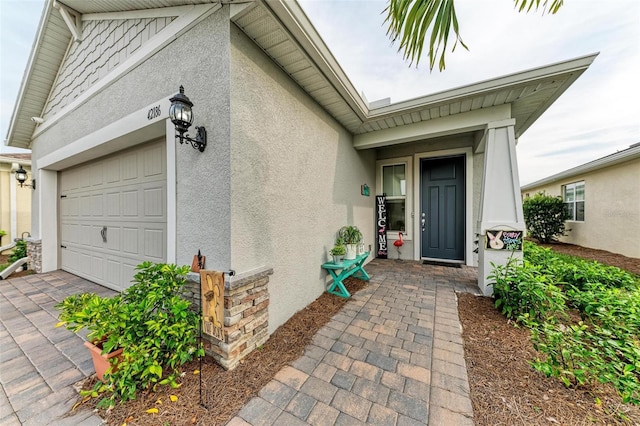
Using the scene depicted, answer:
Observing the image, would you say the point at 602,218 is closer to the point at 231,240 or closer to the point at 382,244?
the point at 382,244

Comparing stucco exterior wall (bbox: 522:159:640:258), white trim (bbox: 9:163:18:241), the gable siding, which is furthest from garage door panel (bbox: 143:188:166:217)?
stucco exterior wall (bbox: 522:159:640:258)

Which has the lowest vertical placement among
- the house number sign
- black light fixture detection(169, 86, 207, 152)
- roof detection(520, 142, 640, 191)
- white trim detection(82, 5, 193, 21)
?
black light fixture detection(169, 86, 207, 152)

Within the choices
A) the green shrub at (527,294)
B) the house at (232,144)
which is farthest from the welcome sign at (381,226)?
the green shrub at (527,294)

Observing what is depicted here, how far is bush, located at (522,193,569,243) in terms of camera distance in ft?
25.7

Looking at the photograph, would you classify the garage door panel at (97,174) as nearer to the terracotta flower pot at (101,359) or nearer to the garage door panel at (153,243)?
the garage door panel at (153,243)

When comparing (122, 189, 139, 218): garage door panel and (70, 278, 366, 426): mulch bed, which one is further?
(122, 189, 139, 218): garage door panel

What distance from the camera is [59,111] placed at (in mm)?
3922

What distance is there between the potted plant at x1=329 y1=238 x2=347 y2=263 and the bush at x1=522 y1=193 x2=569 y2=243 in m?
9.00

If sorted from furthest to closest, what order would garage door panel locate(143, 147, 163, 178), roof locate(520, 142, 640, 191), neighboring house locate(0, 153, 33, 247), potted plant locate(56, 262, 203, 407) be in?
neighboring house locate(0, 153, 33, 247) → roof locate(520, 142, 640, 191) → garage door panel locate(143, 147, 163, 178) → potted plant locate(56, 262, 203, 407)

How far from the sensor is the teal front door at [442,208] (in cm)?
507

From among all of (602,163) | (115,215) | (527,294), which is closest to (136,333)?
(115,215)

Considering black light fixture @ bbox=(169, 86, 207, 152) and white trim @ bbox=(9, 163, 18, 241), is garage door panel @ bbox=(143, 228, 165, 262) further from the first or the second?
white trim @ bbox=(9, 163, 18, 241)

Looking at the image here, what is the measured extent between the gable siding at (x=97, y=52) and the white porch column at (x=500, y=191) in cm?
437

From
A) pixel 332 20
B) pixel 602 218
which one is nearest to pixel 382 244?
pixel 332 20
